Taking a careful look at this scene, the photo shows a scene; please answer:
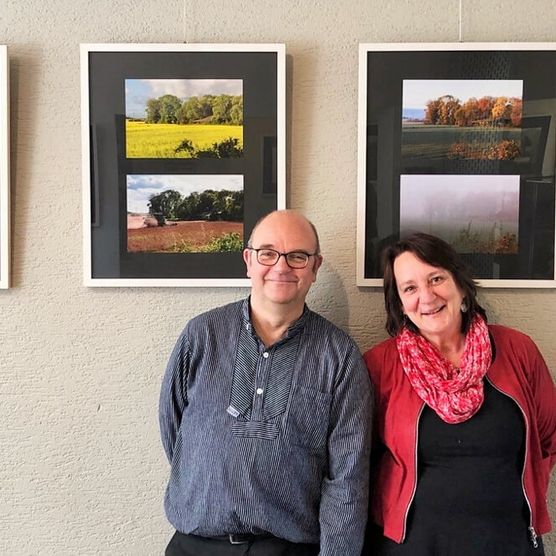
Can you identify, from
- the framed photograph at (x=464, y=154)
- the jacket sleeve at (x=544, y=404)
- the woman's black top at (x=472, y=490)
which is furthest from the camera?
the framed photograph at (x=464, y=154)

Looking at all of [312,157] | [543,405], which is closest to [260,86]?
[312,157]

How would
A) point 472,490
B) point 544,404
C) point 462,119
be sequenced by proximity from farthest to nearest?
point 462,119 → point 544,404 → point 472,490

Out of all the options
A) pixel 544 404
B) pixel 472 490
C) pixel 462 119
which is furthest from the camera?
pixel 462 119

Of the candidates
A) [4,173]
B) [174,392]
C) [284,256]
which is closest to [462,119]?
[284,256]

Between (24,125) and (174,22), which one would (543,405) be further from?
(24,125)

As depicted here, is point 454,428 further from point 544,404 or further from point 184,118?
point 184,118

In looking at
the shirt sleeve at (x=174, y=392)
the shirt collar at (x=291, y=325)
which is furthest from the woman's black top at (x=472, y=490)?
the shirt sleeve at (x=174, y=392)

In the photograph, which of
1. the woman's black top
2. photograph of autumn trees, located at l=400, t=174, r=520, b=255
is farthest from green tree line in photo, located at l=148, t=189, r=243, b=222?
the woman's black top

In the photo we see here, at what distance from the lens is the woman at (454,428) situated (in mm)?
1318

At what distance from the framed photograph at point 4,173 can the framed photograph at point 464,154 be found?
1020mm

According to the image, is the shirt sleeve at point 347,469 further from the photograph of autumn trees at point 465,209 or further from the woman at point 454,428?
the photograph of autumn trees at point 465,209

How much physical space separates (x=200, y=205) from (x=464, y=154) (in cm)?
78

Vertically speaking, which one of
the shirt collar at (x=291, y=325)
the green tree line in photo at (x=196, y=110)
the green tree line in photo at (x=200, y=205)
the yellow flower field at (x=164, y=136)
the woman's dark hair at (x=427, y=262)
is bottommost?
the shirt collar at (x=291, y=325)

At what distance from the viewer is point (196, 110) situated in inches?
63.4
